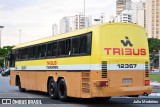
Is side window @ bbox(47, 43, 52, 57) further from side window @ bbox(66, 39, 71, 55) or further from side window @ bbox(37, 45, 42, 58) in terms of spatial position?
side window @ bbox(66, 39, 71, 55)

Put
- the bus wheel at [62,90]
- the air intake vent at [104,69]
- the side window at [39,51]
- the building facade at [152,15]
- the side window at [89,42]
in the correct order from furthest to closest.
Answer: the building facade at [152,15]
the side window at [39,51]
the bus wheel at [62,90]
the side window at [89,42]
the air intake vent at [104,69]

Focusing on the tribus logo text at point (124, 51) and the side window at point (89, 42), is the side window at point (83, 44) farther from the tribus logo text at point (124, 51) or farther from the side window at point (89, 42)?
the tribus logo text at point (124, 51)

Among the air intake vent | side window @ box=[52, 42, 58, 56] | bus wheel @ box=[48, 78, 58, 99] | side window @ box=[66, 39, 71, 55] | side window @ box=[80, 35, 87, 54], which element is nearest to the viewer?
the air intake vent

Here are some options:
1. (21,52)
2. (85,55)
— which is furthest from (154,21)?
(85,55)

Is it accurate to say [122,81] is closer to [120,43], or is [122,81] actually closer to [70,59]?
[120,43]

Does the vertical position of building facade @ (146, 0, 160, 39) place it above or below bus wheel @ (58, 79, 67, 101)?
above

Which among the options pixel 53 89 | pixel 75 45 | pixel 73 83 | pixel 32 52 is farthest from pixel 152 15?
pixel 73 83

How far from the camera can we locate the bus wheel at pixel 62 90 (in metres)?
16.8

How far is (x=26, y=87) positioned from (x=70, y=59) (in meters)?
7.14

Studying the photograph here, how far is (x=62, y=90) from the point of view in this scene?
17203mm

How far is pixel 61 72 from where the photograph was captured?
1733 cm

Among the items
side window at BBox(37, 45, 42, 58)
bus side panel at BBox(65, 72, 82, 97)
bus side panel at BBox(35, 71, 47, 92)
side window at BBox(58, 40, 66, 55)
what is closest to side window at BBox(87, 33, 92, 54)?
bus side panel at BBox(65, 72, 82, 97)

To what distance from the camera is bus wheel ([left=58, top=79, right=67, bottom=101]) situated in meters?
16.8

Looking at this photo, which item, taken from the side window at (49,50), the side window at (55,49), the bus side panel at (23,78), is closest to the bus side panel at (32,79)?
the bus side panel at (23,78)
